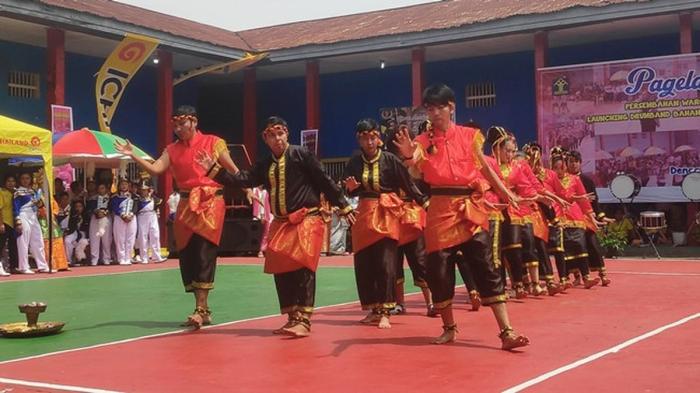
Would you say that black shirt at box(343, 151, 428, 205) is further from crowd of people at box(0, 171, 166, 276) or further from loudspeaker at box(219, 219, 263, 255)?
loudspeaker at box(219, 219, 263, 255)

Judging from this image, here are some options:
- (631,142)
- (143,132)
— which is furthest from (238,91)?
(631,142)

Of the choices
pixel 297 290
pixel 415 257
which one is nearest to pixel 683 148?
pixel 415 257

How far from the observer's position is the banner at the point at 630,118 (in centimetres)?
1781

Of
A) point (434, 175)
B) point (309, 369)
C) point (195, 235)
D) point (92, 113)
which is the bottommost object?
point (309, 369)

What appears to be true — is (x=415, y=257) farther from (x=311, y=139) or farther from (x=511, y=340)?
(x=311, y=139)

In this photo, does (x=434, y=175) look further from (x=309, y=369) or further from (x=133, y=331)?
(x=133, y=331)

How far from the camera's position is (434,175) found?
245 inches

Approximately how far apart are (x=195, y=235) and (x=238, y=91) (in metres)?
21.7

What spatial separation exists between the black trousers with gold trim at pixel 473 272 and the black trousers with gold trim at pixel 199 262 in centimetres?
217

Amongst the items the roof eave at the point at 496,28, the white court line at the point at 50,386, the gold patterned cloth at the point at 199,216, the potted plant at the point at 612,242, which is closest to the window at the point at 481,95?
the roof eave at the point at 496,28

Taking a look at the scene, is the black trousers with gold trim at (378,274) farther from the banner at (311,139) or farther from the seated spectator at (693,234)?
the banner at (311,139)

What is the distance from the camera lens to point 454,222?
19.9ft

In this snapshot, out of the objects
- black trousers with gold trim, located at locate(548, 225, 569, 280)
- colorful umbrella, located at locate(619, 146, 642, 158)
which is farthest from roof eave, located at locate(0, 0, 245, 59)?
black trousers with gold trim, located at locate(548, 225, 569, 280)

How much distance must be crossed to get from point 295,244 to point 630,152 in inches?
535
